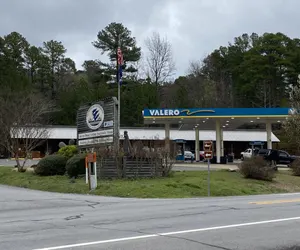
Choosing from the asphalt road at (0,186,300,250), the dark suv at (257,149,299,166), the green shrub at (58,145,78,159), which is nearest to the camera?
the asphalt road at (0,186,300,250)

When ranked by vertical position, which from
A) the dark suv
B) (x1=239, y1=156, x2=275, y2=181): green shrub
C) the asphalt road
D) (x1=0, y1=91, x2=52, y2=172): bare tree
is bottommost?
the asphalt road

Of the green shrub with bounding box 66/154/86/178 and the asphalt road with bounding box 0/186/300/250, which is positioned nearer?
the asphalt road with bounding box 0/186/300/250

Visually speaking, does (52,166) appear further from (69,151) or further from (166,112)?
(166,112)

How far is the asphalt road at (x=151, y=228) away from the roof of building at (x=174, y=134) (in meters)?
48.4

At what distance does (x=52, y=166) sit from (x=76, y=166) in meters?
2.93

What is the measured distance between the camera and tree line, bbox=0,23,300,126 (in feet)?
256

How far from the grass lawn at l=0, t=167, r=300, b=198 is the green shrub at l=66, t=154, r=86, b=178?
0.54m

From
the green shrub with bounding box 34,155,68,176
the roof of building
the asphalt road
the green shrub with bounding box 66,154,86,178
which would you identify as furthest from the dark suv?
the asphalt road

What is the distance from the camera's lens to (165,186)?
2353 cm

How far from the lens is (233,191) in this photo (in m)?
24.0

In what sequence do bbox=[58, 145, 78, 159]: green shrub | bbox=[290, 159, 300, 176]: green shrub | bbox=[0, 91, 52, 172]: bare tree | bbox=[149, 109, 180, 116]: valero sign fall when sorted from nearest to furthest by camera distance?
bbox=[58, 145, 78, 159]: green shrub → bbox=[290, 159, 300, 176]: green shrub → bbox=[0, 91, 52, 172]: bare tree → bbox=[149, 109, 180, 116]: valero sign

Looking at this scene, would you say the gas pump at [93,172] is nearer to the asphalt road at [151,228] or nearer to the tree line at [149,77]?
the asphalt road at [151,228]

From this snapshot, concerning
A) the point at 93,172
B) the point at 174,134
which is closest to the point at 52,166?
the point at 93,172

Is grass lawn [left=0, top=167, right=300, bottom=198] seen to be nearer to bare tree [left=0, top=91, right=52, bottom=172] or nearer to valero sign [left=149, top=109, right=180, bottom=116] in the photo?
bare tree [left=0, top=91, right=52, bottom=172]
